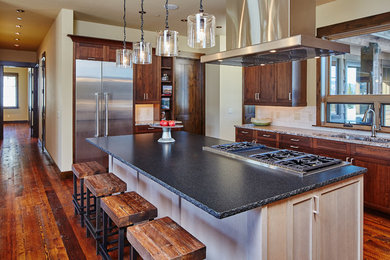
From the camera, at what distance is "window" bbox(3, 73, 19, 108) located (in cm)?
1409

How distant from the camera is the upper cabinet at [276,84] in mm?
4527

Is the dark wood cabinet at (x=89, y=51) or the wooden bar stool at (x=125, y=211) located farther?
the dark wood cabinet at (x=89, y=51)

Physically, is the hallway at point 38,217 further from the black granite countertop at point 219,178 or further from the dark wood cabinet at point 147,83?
the dark wood cabinet at point 147,83

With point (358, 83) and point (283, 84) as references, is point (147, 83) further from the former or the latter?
point (358, 83)

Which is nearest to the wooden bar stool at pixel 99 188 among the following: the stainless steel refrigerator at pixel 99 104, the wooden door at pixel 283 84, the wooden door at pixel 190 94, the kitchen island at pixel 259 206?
the kitchen island at pixel 259 206

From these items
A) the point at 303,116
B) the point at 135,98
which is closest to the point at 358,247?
the point at 303,116

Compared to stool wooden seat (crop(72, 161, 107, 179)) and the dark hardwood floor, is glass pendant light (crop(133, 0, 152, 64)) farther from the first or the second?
the dark hardwood floor

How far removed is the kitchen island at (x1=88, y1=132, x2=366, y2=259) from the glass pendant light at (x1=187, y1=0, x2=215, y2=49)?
0.90 meters

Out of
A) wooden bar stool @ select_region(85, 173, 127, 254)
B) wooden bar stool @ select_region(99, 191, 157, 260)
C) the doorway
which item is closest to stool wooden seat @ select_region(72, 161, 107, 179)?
wooden bar stool @ select_region(85, 173, 127, 254)

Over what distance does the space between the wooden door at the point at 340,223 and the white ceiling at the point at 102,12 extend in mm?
3541

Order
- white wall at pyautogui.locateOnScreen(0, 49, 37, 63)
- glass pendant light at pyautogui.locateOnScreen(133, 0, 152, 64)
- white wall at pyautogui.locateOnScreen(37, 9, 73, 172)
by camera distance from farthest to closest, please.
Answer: white wall at pyautogui.locateOnScreen(0, 49, 37, 63) → white wall at pyautogui.locateOnScreen(37, 9, 73, 172) → glass pendant light at pyautogui.locateOnScreen(133, 0, 152, 64)

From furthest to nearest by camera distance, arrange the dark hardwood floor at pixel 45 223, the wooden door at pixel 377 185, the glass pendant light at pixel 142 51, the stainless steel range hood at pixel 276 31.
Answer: the wooden door at pixel 377 185 → the glass pendant light at pixel 142 51 → the dark hardwood floor at pixel 45 223 → the stainless steel range hood at pixel 276 31

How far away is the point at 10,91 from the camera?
14.2 m

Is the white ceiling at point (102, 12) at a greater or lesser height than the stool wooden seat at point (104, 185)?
greater
